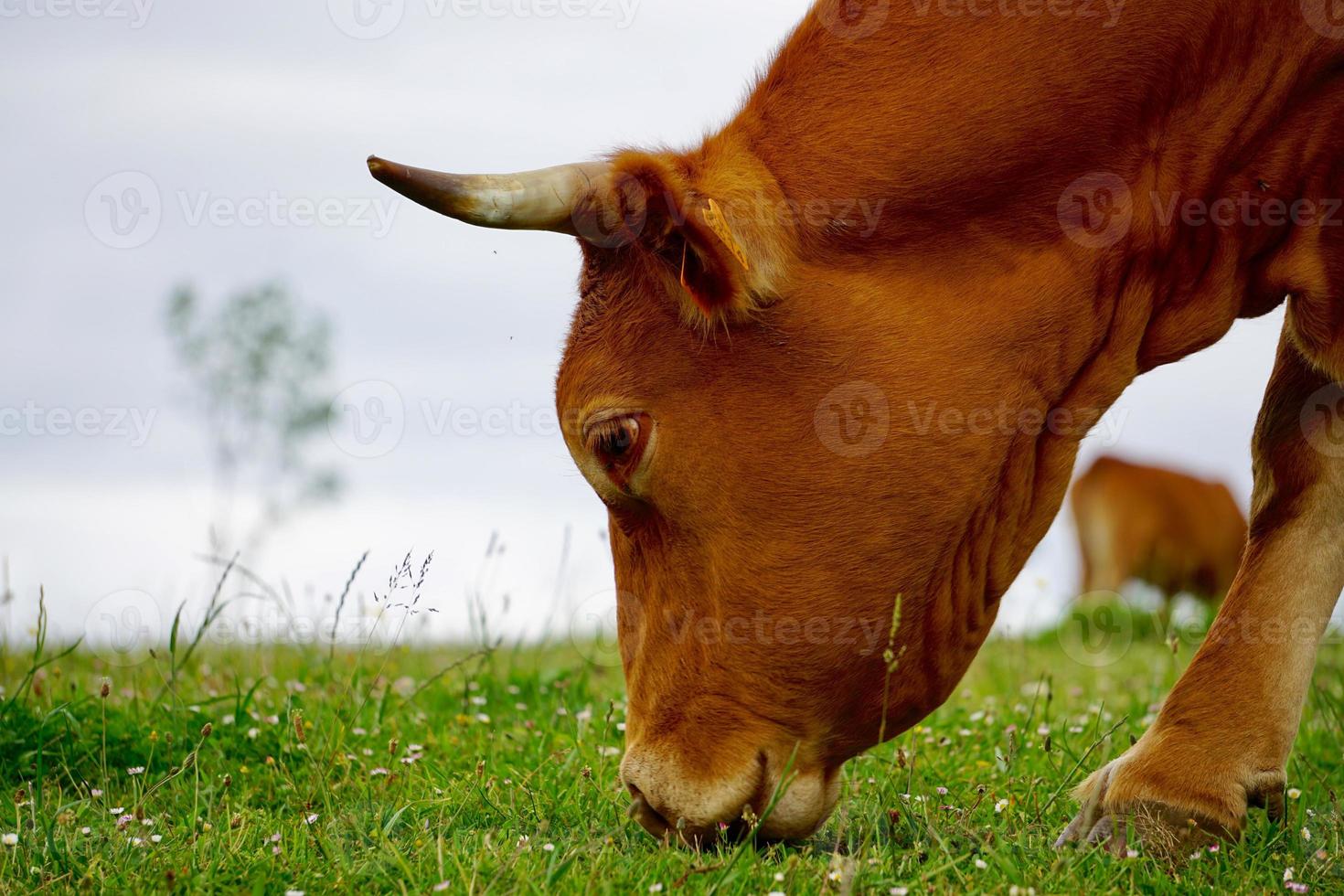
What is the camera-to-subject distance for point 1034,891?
9.70ft

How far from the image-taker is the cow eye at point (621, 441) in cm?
344

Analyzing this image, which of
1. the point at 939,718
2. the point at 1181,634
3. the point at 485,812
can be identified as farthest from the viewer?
the point at 1181,634

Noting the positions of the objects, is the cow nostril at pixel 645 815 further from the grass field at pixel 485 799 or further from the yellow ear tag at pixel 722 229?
the yellow ear tag at pixel 722 229

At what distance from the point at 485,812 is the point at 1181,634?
4862 mm

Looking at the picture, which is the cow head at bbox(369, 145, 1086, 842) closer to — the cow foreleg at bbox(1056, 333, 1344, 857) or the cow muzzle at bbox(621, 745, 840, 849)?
the cow muzzle at bbox(621, 745, 840, 849)

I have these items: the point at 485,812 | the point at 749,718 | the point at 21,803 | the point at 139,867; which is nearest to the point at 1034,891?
the point at 749,718

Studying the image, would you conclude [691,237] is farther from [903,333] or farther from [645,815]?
[645,815]

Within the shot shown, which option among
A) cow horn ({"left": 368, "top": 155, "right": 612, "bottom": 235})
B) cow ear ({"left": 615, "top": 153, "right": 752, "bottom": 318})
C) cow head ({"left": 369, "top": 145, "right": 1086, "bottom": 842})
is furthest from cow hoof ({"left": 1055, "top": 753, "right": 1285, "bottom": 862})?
cow horn ({"left": 368, "top": 155, "right": 612, "bottom": 235})

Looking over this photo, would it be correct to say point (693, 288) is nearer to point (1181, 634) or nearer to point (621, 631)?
point (621, 631)

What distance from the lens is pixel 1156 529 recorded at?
1588 cm

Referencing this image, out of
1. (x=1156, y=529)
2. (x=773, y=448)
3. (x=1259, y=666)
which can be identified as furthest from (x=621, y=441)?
(x=1156, y=529)

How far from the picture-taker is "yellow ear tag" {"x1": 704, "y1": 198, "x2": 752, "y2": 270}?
3.23 meters

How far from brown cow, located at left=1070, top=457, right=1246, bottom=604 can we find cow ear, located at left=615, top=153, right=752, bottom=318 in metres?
12.8

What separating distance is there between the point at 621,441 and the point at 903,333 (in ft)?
2.54
